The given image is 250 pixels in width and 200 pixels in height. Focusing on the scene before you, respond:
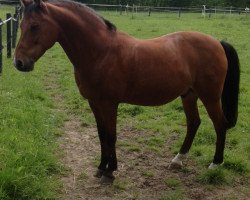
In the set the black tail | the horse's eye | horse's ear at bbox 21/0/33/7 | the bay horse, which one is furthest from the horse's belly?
horse's ear at bbox 21/0/33/7

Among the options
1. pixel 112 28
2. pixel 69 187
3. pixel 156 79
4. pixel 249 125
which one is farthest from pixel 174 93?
pixel 249 125

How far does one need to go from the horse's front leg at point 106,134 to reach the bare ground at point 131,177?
137 millimetres

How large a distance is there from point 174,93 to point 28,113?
2655mm

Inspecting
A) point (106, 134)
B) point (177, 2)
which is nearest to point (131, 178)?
point (106, 134)

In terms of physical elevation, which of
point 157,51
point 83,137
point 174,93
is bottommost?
point 83,137

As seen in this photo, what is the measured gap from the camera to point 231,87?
5.14 metres

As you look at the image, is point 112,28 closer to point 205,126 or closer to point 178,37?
point 178,37

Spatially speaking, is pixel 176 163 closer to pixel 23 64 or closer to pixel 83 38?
pixel 83 38

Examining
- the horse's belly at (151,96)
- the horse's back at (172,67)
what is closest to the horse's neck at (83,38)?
the horse's back at (172,67)

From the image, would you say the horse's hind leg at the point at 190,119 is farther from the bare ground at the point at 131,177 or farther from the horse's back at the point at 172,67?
the horse's back at the point at 172,67

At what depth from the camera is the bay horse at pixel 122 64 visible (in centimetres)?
390

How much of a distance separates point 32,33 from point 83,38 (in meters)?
0.58

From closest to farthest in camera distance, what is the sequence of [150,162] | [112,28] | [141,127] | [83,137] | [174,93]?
[112,28] < [174,93] < [150,162] < [83,137] < [141,127]

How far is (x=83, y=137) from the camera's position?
Answer: 5.96 m
